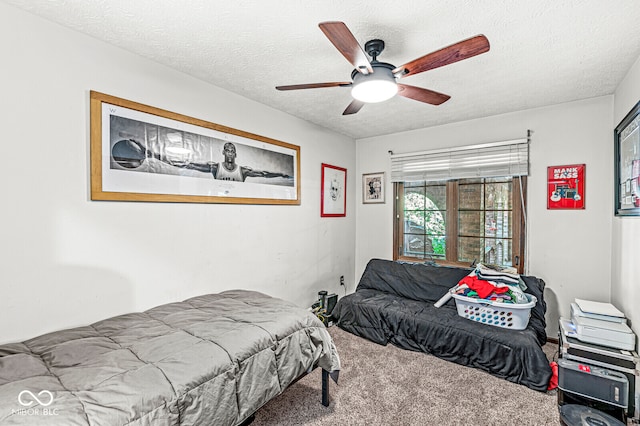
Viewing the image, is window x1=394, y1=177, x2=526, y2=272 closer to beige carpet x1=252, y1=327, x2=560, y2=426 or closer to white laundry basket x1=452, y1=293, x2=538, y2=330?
white laundry basket x1=452, y1=293, x2=538, y2=330

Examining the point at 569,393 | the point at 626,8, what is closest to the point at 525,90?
the point at 626,8

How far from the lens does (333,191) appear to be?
4.12 metres

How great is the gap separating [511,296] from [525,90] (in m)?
1.82

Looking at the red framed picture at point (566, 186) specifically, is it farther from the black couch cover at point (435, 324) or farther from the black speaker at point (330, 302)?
the black speaker at point (330, 302)

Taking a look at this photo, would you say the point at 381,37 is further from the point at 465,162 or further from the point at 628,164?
the point at 465,162

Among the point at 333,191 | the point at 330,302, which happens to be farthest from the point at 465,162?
the point at 330,302

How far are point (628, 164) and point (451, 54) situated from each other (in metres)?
1.85

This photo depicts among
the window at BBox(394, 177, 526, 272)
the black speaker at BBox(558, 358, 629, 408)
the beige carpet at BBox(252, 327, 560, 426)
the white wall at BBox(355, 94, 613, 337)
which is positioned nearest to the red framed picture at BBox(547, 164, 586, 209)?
the white wall at BBox(355, 94, 613, 337)

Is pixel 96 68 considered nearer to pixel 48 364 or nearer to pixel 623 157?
pixel 48 364

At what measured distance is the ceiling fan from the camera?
1475mm

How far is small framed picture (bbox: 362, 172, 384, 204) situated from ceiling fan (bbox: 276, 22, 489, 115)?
2.14 metres

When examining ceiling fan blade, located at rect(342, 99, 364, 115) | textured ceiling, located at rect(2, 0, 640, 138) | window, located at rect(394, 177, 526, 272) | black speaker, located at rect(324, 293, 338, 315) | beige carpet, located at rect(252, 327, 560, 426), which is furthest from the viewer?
black speaker, located at rect(324, 293, 338, 315)

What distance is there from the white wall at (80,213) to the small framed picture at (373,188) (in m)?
2.04

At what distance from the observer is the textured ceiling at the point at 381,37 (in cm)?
164
